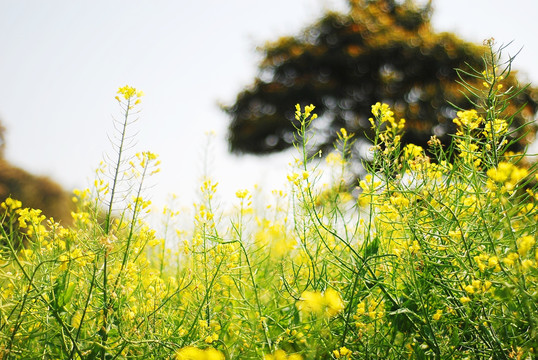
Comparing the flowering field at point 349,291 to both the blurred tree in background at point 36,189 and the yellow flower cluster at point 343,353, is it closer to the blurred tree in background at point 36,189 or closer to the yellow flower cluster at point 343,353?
the yellow flower cluster at point 343,353

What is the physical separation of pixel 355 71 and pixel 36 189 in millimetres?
9163

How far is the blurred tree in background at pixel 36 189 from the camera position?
1073cm

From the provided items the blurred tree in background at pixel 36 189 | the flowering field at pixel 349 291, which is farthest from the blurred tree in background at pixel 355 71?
the flowering field at pixel 349 291

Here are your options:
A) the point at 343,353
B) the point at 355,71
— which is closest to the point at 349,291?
the point at 343,353

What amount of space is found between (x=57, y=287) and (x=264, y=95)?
36.4 feet

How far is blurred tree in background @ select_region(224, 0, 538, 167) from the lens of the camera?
11.6 m

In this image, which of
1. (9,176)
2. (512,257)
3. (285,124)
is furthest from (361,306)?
(9,176)

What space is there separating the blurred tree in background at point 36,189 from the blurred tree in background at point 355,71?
5.15 m

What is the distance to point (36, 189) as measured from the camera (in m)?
11.1

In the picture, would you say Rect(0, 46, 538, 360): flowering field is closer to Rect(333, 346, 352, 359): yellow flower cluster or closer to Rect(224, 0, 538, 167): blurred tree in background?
Rect(333, 346, 352, 359): yellow flower cluster

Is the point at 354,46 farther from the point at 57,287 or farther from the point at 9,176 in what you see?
the point at 57,287

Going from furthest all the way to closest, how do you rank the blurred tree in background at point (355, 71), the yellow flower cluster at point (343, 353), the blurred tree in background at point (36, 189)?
the blurred tree in background at point (355, 71) < the blurred tree in background at point (36, 189) < the yellow flower cluster at point (343, 353)

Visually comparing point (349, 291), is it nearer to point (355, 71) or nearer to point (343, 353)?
point (343, 353)

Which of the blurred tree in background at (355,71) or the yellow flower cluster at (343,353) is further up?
the blurred tree in background at (355,71)
